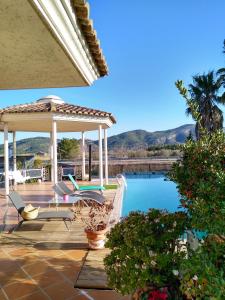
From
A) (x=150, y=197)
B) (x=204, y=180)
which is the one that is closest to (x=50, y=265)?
(x=204, y=180)

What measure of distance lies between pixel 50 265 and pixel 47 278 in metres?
0.53

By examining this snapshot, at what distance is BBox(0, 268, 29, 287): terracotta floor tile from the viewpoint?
4.50 metres

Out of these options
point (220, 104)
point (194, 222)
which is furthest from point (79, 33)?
point (220, 104)

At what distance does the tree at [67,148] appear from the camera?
41.8 metres

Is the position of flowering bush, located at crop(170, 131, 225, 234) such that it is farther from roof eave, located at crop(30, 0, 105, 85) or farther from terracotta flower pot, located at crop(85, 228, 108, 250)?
terracotta flower pot, located at crop(85, 228, 108, 250)

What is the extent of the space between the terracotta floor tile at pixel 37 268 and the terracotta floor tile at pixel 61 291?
0.61 m

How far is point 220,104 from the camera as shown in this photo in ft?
78.4

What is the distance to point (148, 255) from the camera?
2836 mm

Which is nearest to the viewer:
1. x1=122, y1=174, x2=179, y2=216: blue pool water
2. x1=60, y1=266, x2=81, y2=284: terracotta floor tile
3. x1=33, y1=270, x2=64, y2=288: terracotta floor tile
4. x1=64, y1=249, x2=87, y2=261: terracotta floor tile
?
x1=33, y1=270, x2=64, y2=288: terracotta floor tile

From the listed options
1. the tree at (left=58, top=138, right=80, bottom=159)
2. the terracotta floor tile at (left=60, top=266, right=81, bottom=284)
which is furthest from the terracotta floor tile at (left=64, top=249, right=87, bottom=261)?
the tree at (left=58, top=138, right=80, bottom=159)

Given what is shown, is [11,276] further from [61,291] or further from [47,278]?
[61,291]

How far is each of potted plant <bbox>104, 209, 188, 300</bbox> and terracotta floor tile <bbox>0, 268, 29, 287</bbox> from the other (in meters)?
2.04

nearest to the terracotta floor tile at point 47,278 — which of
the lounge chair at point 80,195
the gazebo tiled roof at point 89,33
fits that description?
the gazebo tiled roof at point 89,33

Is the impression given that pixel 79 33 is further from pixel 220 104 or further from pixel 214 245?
pixel 220 104
